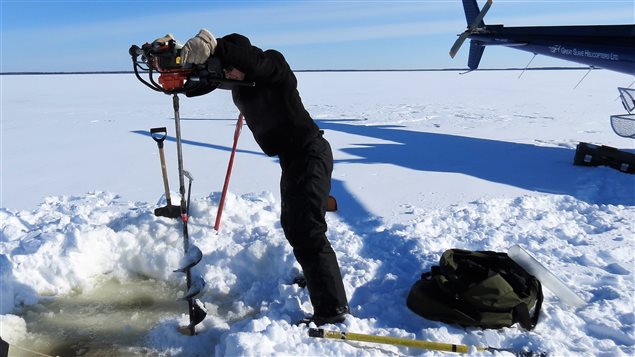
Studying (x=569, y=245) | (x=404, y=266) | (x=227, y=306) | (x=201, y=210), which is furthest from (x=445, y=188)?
(x=227, y=306)

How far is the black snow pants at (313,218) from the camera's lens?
2.77m

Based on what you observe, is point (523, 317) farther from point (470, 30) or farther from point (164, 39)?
point (470, 30)

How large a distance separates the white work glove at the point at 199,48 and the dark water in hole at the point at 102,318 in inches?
70.3

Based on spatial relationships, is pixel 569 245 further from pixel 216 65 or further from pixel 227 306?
pixel 216 65

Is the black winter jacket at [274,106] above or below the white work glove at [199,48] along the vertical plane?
below

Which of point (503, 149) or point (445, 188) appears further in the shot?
point (503, 149)

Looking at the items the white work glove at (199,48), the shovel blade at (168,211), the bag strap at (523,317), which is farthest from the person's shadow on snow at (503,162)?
the white work glove at (199,48)

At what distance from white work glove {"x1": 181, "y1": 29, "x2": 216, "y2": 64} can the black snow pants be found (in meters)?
0.79

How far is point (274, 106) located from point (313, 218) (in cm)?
70

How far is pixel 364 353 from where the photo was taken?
2457 mm

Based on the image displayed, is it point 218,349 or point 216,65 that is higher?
point 216,65

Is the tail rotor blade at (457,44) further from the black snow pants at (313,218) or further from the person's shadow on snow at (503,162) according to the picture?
the black snow pants at (313,218)

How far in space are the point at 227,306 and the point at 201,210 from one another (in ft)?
4.53

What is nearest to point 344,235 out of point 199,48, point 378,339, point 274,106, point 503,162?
point 378,339
